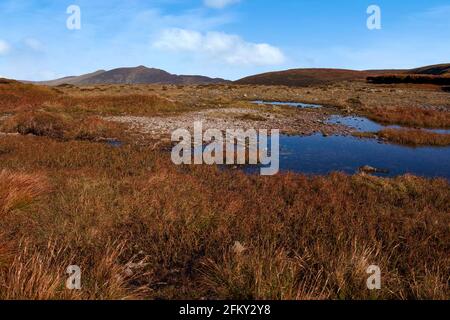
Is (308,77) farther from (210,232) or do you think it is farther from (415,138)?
(210,232)

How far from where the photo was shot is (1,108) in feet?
95.0

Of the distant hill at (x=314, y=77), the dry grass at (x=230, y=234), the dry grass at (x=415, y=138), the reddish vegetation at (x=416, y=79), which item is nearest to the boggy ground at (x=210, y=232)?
the dry grass at (x=230, y=234)

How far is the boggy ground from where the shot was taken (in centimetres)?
485

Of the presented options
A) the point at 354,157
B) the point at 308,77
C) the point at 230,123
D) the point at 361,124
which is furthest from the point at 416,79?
the point at 354,157

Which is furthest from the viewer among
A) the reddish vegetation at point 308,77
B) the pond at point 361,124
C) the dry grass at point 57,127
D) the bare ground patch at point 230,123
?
the reddish vegetation at point 308,77

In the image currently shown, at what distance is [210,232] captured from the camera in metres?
6.86

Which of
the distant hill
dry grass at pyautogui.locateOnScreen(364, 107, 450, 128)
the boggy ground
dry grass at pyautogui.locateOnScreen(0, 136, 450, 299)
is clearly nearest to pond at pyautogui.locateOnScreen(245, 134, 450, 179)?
the boggy ground

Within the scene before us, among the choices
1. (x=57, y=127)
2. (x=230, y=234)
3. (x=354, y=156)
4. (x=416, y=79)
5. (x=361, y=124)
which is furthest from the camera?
(x=416, y=79)

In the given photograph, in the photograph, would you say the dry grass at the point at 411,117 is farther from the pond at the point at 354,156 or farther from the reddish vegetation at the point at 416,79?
the reddish vegetation at the point at 416,79

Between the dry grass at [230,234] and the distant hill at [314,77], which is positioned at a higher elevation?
the distant hill at [314,77]

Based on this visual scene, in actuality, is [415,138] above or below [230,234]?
above

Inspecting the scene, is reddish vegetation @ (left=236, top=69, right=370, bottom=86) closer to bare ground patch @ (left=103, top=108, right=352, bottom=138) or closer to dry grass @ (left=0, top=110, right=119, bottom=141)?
bare ground patch @ (left=103, top=108, right=352, bottom=138)

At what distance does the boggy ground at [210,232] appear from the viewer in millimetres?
4848
